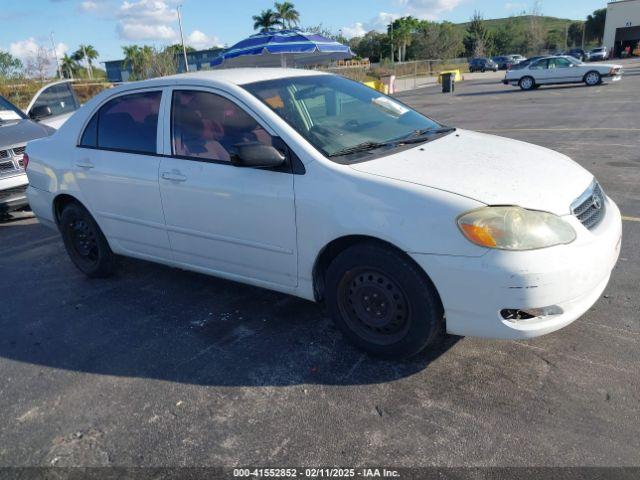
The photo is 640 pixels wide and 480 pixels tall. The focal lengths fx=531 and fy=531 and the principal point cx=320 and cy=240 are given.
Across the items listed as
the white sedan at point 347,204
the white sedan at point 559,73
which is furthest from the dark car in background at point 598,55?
the white sedan at point 347,204

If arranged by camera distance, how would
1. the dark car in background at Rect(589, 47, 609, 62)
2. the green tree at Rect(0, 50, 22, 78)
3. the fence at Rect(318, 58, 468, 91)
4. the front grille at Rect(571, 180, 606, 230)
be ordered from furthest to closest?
the dark car in background at Rect(589, 47, 609, 62)
the fence at Rect(318, 58, 468, 91)
the green tree at Rect(0, 50, 22, 78)
the front grille at Rect(571, 180, 606, 230)

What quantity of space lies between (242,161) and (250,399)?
4.60 ft

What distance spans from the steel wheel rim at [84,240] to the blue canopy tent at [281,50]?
9.11 m

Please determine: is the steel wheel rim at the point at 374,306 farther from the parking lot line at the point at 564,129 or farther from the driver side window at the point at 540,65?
the driver side window at the point at 540,65

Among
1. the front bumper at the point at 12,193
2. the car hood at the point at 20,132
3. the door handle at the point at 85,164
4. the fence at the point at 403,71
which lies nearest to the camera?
the door handle at the point at 85,164

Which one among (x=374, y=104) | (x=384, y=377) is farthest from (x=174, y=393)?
(x=374, y=104)

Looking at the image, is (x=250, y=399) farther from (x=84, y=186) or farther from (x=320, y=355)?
(x=84, y=186)

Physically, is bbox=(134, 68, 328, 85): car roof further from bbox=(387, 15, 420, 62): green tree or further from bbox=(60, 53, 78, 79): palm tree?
bbox=(60, 53, 78, 79): palm tree

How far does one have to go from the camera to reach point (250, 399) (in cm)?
299

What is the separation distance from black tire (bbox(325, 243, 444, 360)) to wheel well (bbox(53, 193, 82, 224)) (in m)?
2.82

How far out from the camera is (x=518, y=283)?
263 cm

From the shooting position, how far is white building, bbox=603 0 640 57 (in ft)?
215

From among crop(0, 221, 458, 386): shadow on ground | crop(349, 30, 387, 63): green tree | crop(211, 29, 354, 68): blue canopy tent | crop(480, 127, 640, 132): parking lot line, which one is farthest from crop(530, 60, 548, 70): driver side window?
crop(349, 30, 387, 63): green tree

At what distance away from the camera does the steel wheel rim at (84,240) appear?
15.8 ft
